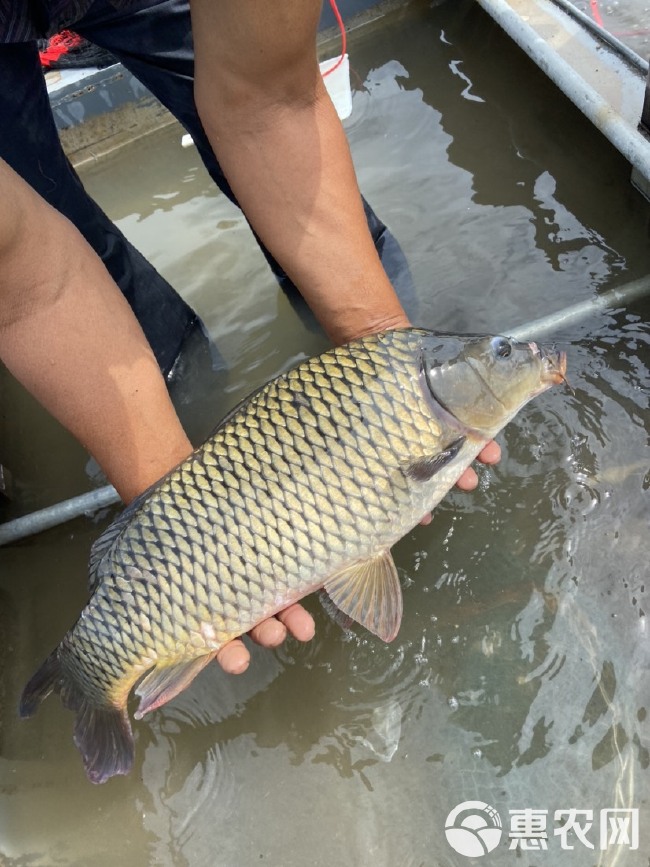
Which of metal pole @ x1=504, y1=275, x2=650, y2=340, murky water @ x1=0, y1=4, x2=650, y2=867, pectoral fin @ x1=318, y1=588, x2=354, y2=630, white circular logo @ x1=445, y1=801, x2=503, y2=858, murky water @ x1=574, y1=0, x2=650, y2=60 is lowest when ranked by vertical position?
white circular logo @ x1=445, y1=801, x2=503, y2=858

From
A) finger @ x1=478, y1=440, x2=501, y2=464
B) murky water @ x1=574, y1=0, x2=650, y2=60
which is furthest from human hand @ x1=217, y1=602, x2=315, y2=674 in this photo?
murky water @ x1=574, y1=0, x2=650, y2=60

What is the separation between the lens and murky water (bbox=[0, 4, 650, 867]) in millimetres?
1747

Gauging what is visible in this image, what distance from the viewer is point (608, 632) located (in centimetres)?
186

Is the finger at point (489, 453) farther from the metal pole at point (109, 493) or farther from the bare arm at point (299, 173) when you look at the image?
the metal pole at point (109, 493)

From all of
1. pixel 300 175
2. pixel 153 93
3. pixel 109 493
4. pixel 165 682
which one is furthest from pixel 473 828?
pixel 153 93

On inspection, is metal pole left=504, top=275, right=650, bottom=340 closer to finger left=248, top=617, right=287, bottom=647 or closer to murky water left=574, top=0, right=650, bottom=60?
finger left=248, top=617, right=287, bottom=647

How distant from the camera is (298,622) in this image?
1764 millimetres

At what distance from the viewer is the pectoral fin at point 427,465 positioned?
1605 millimetres

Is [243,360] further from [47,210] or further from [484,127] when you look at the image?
[484,127]

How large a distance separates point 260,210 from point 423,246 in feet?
3.92

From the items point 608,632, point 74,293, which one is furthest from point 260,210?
point 608,632

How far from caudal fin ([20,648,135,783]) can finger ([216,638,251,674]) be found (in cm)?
27

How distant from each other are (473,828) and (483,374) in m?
1.11

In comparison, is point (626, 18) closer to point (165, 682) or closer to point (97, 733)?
point (165, 682)
